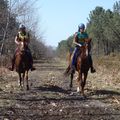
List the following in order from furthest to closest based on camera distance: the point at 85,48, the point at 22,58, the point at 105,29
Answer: the point at 105,29, the point at 22,58, the point at 85,48

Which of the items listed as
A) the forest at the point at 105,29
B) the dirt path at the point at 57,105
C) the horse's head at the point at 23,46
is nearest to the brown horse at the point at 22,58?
the horse's head at the point at 23,46

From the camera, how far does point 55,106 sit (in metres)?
13.2

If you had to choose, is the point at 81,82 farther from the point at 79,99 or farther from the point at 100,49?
the point at 100,49

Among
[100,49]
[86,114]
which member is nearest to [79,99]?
[86,114]

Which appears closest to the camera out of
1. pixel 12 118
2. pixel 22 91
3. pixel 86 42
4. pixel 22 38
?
pixel 12 118

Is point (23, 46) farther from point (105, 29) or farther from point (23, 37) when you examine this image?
point (105, 29)

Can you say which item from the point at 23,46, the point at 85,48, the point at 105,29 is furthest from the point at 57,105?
the point at 105,29

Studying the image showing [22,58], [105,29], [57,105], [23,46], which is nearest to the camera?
[57,105]

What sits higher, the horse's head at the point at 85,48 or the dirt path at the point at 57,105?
the horse's head at the point at 85,48

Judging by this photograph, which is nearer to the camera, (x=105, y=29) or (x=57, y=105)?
(x=57, y=105)

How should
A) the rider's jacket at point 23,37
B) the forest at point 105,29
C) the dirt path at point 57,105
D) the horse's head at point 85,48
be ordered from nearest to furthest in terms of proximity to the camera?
the dirt path at point 57,105 → the horse's head at point 85,48 → the rider's jacket at point 23,37 → the forest at point 105,29

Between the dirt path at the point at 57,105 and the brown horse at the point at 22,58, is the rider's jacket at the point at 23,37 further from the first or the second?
the dirt path at the point at 57,105

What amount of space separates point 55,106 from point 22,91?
4524 millimetres

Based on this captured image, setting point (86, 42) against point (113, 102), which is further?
point (86, 42)
